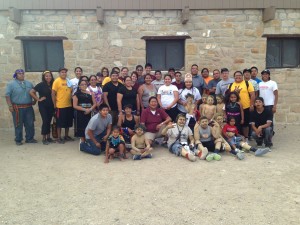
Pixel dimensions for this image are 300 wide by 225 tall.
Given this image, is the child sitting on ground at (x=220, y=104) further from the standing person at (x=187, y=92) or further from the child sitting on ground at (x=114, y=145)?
the child sitting on ground at (x=114, y=145)

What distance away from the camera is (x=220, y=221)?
287 cm

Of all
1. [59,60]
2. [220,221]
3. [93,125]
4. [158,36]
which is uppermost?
[158,36]

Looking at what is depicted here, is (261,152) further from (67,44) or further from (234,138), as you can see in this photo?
(67,44)

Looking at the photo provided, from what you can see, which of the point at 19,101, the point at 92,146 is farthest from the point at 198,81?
the point at 19,101

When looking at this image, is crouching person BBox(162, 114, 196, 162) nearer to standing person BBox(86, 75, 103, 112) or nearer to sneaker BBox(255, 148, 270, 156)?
sneaker BBox(255, 148, 270, 156)

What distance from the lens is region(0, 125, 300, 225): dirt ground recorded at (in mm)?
2975

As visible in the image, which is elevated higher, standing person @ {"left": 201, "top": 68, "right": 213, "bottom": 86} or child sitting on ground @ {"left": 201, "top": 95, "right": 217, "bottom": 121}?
standing person @ {"left": 201, "top": 68, "right": 213, "bottom": 86}

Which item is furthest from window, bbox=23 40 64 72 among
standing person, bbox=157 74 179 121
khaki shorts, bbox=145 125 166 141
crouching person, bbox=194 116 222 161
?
crouching person, bbox=194 116 222 161

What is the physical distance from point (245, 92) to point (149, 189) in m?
3.19

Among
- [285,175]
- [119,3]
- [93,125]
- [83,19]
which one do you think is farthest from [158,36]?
[285,175]

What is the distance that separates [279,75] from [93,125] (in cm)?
542

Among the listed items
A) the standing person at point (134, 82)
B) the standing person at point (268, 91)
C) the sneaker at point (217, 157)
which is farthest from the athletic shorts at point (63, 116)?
the standing person at point (268, 91)

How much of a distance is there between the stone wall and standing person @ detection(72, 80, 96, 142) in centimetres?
200

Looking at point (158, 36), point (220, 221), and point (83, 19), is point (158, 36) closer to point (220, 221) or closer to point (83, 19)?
point (83, 19)
